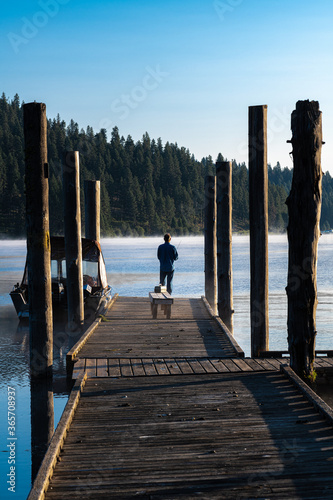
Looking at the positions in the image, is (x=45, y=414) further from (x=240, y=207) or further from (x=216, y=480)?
(x=240, y=207)

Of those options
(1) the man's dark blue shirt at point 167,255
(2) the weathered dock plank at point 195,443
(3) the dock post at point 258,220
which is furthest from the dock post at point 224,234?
(2) the weathered dock plank at point 195,443

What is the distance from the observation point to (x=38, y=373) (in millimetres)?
8969

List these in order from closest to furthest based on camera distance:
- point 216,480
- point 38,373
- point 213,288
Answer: point 216,480, point 38,373, point 213,288

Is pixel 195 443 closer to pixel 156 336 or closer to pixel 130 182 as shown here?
pixel 156 336

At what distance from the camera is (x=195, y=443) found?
5.27 meters

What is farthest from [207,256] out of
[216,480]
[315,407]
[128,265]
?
[128,265]

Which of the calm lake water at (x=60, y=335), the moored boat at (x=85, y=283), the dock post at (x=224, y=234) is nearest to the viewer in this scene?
the calm lake water at (x=60, y=335)

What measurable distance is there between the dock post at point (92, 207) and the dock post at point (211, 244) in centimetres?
323

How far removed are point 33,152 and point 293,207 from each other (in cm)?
393

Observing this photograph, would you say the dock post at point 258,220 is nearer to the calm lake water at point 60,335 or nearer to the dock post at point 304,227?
the dock post at point 304,227

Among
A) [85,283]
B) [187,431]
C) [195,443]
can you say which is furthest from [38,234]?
[85,283]

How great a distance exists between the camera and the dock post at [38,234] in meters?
8.71

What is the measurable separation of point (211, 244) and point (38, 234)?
893 cm

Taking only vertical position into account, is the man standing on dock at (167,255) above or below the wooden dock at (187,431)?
above
